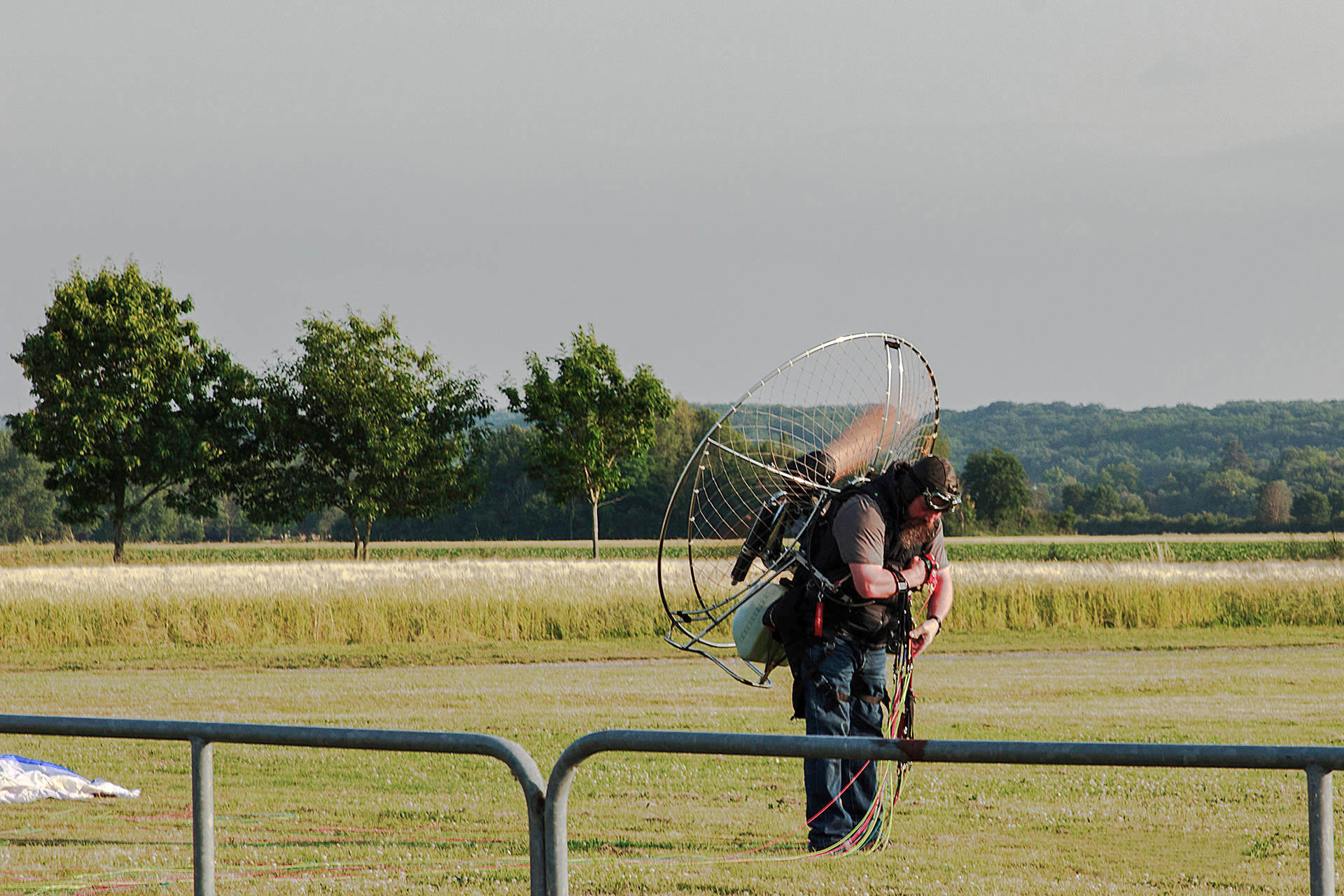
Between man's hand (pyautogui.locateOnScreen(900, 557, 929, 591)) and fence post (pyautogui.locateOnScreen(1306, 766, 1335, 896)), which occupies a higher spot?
man's hand (pyautogui.locateOnScreen(900, 557, 929, 591))

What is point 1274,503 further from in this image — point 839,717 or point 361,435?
point 839,717

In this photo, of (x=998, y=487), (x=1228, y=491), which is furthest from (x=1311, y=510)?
(x=1228, y=491)

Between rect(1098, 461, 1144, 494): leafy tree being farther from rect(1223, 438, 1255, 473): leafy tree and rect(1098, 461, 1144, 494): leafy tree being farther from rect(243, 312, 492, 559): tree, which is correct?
rect(243, 312, 492, 559): tree

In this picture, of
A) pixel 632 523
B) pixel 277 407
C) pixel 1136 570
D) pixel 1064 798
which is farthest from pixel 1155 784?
pixel 632 523

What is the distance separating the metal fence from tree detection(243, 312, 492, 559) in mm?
54318

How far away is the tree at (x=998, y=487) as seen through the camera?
11762 cm

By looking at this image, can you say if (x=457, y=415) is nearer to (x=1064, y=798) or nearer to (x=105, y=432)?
(x=105, y=432)

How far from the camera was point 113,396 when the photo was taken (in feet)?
170

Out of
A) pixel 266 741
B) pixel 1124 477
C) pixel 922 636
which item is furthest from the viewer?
pixel 1124 477

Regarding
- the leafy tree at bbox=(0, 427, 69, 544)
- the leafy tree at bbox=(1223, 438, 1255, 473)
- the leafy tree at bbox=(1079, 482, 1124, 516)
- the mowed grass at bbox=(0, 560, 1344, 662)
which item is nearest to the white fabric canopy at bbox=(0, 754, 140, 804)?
the mowed grass at bbox=(0, 560, 1344, 662)

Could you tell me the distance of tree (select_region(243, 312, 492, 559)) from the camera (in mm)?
58344

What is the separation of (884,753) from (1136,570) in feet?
96.8

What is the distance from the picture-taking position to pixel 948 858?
7445mm

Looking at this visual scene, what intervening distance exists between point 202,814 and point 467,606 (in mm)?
21009
